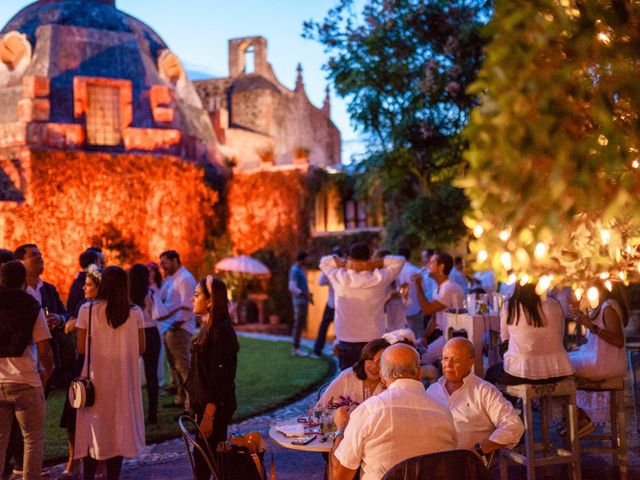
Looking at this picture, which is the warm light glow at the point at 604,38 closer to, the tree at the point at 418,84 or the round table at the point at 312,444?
the round table at the point at 312,444

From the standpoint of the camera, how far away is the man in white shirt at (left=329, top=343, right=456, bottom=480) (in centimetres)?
331

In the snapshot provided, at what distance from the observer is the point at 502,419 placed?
169 inches

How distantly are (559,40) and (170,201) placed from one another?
63.9ft

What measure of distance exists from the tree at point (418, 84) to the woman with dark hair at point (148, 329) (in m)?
9.16

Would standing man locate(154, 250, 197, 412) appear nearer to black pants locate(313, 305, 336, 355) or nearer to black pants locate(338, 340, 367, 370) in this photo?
black pants locate(338, 340, 367, 370)

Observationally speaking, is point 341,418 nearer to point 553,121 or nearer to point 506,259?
point 506,259

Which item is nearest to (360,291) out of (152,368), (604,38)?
(152,368)

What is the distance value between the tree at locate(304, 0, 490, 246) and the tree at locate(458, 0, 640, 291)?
42.4 feet

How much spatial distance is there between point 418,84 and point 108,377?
11.5m

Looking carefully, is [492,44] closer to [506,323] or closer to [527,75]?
[527,75]

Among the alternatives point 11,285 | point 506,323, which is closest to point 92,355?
point 11,285

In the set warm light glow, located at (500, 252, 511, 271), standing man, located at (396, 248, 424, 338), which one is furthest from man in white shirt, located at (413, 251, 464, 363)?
warm light glow, located at (500, 252, 511, 271)

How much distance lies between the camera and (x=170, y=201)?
68.3 feet

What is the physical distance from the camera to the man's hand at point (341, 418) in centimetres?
409
